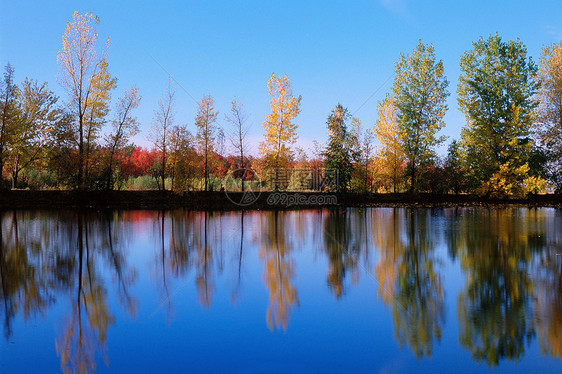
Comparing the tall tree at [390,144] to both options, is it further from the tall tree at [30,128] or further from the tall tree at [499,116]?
the tall tree at [30,128]

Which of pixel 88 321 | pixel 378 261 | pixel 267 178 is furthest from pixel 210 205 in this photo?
pixel 88 321

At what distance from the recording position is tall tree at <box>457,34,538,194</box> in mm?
37281

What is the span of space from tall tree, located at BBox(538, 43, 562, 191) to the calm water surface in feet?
104

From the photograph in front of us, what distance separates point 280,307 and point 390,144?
115ft

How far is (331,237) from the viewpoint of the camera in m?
15.8

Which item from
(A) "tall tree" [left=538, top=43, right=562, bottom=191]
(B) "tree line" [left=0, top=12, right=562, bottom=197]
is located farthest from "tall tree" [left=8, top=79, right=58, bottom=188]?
(A) "tall tree" [left=538, top=43, right=562, bottom=191]

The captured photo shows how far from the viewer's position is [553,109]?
40.2 m

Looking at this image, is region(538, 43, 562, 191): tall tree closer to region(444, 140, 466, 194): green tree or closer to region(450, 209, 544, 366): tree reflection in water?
region(444, 140, 466, 194): green tree

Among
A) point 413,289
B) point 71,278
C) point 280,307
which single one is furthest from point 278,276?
point 71,278

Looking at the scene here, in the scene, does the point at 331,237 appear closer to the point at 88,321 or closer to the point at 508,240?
the point at 508,240

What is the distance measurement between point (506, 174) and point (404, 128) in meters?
9.83

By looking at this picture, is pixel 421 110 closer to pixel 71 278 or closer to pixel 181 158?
pixel 181 158

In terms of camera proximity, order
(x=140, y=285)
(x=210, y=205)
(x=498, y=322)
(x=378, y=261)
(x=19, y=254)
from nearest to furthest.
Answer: (x=498, y=322) < (x=140, y=285) < (x=378, y=261) < (x=19, y=254) < (x=210, y=205)

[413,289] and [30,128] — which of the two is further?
[30,128]
